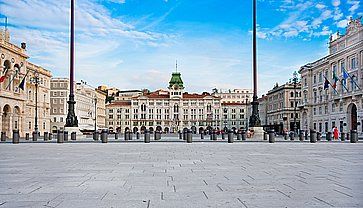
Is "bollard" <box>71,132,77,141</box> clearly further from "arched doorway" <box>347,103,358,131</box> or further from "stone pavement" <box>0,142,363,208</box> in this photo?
"arched doorway" <box>347,103,358,131</box>

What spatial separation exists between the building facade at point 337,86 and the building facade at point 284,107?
603 inches

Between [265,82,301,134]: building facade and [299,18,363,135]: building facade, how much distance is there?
1532cm

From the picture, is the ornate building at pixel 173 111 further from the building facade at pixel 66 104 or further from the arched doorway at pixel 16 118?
the arched doorway at pixel 16 118

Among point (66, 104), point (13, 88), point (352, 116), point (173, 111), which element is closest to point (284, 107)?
point (352, 116)

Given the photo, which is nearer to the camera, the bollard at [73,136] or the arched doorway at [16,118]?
the bollard at [73,136]

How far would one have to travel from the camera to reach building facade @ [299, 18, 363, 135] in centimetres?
6519

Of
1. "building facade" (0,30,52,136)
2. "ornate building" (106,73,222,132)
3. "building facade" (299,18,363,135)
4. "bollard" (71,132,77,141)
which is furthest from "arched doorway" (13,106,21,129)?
"ornate building" (106,73,222,132)

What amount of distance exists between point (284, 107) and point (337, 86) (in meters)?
39.0

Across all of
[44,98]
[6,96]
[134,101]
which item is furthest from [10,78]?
[134,101]

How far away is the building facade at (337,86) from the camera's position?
65188 mm

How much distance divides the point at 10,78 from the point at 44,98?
74.0 ft

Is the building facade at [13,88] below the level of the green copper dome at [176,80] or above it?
below

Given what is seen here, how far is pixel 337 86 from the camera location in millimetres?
75688

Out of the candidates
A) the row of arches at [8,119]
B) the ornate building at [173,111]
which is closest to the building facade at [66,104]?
the row of arches at [8,119]
